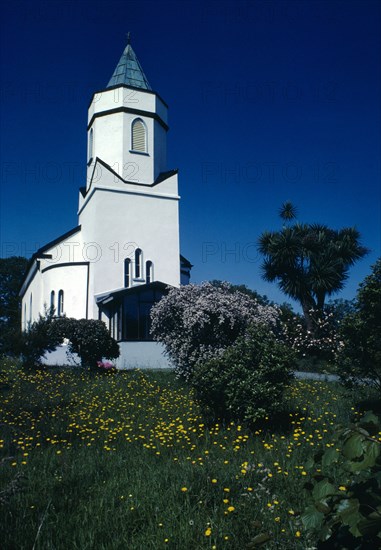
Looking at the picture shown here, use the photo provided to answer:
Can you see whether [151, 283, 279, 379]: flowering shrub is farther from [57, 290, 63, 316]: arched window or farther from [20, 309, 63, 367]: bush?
[57, 290, 63, 316]: arched window

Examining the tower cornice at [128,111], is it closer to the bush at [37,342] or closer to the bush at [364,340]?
the bush at [37,342]

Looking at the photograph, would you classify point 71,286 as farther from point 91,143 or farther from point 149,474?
point 149,474

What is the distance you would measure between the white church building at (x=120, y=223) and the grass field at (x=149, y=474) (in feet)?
45.7

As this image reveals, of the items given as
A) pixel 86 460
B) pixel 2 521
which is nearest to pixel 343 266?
pixel 86 460

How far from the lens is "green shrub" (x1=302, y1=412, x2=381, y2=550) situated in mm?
2139

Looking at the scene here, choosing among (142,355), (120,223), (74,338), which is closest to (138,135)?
(120,223)

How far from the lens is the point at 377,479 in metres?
2.42

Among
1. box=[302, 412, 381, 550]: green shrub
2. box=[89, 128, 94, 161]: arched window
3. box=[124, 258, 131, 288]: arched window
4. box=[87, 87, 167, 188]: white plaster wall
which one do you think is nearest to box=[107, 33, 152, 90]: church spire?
box=[87, 87, 167, 188]: white plaster wall

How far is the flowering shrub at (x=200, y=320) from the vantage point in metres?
15.3

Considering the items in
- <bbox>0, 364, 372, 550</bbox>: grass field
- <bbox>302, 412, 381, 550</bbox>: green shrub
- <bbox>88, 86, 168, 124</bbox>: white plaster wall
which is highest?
<bbox>88, 86, 168, 124</bbox>: white plaster wall

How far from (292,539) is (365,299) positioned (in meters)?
7.46

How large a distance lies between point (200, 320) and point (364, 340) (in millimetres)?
6064

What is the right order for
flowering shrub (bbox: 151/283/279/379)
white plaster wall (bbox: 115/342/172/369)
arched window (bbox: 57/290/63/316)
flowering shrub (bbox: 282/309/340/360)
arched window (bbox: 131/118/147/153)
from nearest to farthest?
flowering shrub (bbox: 151/283/279/379) < white plaster wall (bbox: 115/342/172/369) < flowering shrub (bbox: 282/309/340/360) < arched window (bbox: 57/290/63/316) < arched window (bbox: 131/118/147/153)

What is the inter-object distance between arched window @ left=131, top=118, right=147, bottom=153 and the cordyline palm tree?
9.35 m
